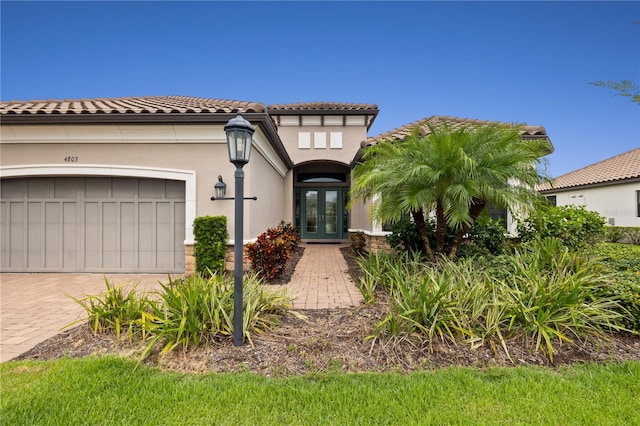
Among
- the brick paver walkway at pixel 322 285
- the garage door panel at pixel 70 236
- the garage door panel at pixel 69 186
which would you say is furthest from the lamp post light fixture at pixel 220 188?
the garage door panel at pixel 70 236

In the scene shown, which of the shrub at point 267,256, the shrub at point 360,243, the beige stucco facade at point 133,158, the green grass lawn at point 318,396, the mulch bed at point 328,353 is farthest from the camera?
the shrub at point 360,243

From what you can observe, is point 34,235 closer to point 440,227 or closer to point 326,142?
point 440,227

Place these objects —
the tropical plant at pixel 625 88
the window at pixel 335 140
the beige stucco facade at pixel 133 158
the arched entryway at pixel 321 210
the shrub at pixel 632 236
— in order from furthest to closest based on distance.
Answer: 1. the arched entryway at pixel 321 210
2. the window at pixel 335 140
3. the shrub at pixel 632 236
4. the beige stucco facade at pixel 133 158
5. the tropical plant at pixel 625 88

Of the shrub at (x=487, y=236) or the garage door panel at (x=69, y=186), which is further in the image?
the garage door panel at (x=69, y=186)

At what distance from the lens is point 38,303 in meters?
5.35

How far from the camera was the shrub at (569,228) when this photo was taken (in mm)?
6664

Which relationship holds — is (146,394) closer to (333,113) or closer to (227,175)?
(227,175)

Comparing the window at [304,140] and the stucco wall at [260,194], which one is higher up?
the window at [304,140]

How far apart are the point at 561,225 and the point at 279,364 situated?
7171 millimetres

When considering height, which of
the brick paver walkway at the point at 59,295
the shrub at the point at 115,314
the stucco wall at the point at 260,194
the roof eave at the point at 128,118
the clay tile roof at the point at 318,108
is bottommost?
the brick paver walkway at the point at 59,295

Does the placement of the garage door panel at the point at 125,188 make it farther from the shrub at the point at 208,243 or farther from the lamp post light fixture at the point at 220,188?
the lamp post light fixture at the point at 220,188

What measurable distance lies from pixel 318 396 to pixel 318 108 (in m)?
14.4

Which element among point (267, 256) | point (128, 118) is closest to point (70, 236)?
Answer: point (128, 118)

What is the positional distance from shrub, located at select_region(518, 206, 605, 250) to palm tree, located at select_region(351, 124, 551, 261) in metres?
1.82
